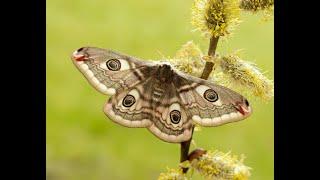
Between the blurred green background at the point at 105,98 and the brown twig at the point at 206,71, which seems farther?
the blurred green background at the point at 105,98

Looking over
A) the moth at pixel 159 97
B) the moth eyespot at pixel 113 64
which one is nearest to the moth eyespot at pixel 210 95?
the moth at pixel 159 97

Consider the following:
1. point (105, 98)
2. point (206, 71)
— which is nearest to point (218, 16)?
point (206, 71)

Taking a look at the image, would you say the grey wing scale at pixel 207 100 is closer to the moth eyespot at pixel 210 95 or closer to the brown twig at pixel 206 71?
the moth eyespot at pixel 210 95

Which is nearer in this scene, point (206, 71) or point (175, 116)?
point (175, 116)

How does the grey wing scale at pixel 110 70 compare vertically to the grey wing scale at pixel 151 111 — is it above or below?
above

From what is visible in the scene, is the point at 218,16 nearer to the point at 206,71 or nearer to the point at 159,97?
the point at 206,71

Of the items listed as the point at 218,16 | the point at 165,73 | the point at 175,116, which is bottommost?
the point at 175,116

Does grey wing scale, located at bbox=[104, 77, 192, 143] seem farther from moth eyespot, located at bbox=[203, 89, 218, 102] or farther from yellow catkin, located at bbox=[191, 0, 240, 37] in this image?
yellow catkin, located at bbox=[191, 0, 240, 37]
